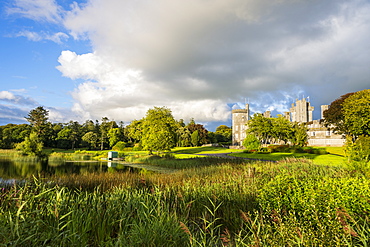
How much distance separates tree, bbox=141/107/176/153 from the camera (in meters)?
28.7

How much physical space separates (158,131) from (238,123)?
3549 cm

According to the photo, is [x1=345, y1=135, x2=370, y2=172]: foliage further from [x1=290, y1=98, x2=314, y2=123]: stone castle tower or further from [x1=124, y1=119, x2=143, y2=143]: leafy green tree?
[x1=290, y1=98, x2=314, y2=123]: stone castle tower

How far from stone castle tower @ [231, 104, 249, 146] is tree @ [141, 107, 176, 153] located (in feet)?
99.7

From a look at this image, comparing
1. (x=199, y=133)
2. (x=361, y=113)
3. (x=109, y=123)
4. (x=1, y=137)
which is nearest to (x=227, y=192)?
(x=361, y=113)

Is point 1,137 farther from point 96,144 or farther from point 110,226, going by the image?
point 110,226

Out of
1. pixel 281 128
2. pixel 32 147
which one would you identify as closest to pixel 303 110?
pixel 281 128

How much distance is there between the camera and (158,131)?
99.2 ft

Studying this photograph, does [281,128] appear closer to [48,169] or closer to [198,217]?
[48,169]

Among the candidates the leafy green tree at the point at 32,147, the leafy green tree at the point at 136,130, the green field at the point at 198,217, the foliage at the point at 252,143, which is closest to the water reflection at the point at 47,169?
the leafy green tree at the point at 32,147

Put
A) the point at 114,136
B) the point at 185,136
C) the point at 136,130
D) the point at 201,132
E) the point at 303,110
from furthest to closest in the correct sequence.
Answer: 1. the point at 201,132
2. the point at 185,136
3. the point at 303,110
4. the point at 114,136
5. the point at 136,130

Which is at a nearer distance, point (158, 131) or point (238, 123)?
point (158, 131)

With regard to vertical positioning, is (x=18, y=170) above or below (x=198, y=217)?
below

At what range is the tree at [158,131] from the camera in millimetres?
28719

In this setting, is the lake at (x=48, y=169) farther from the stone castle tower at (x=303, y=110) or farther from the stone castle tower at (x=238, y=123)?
the stone castle tower at (x=303, y=110)
